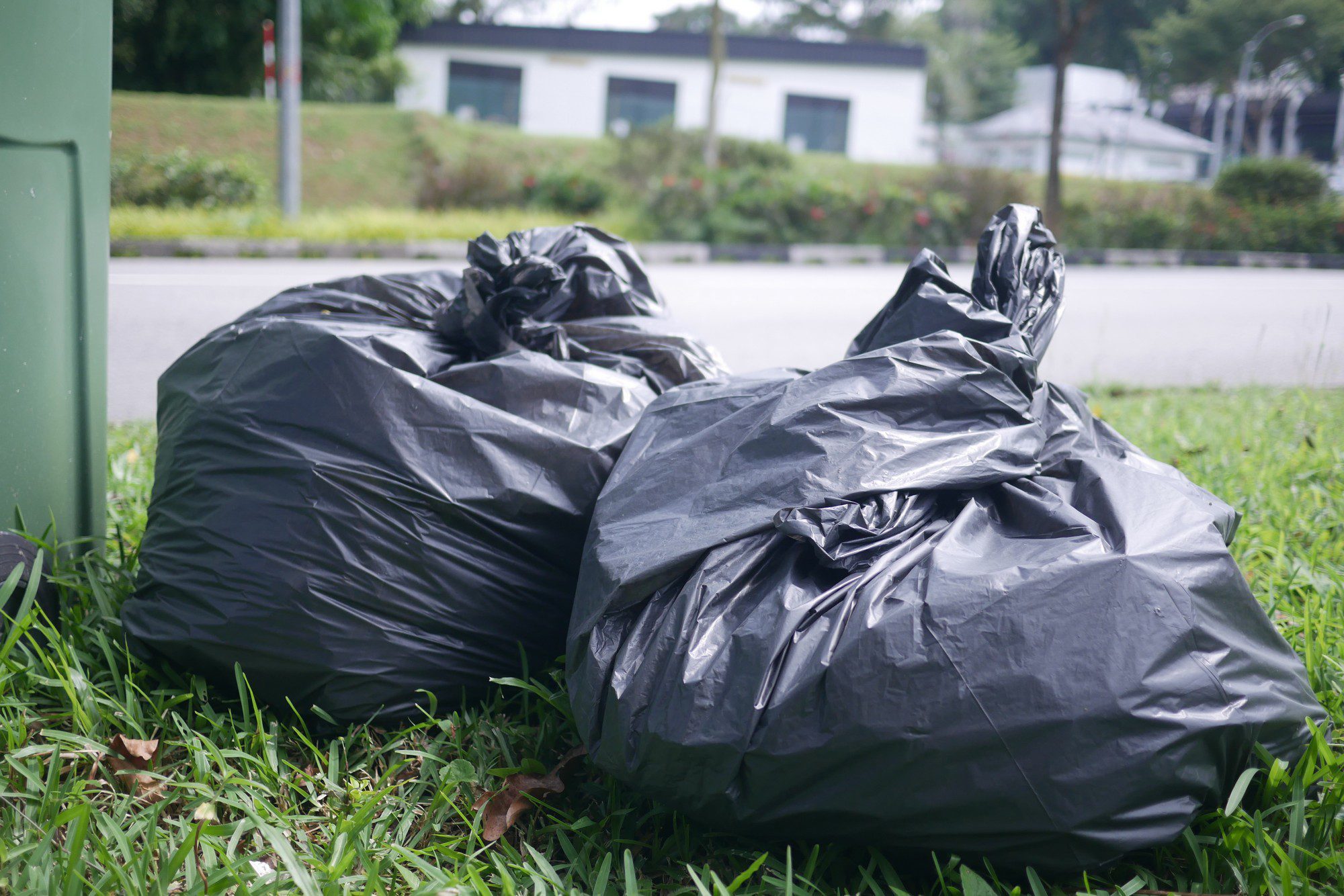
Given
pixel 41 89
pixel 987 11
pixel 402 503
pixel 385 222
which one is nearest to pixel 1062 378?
pixel 402 503

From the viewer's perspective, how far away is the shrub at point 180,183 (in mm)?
11508

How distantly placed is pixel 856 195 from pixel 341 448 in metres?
12.3

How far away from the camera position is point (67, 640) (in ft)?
5.86

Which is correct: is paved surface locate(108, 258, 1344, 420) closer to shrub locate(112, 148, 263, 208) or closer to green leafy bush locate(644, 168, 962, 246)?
green leafy bush locate(644, 168, 962, 246)

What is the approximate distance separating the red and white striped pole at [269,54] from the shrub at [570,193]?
366 centimetres

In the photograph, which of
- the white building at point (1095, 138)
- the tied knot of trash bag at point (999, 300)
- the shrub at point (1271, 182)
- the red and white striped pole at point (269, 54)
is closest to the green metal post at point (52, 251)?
the tied knot of trash bag at point (999, 300)

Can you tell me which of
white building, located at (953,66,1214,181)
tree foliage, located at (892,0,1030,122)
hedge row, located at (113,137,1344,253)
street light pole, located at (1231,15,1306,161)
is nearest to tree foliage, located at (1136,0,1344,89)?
street light pole, located at (1231,15,1306,161)

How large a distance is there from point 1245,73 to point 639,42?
51.7 feet

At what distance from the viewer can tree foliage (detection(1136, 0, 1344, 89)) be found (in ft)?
30.5

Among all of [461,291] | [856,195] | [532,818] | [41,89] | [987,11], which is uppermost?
[987,11]

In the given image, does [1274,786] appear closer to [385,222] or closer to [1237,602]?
[1237,602]

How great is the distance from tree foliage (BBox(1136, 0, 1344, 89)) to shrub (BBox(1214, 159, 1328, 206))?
1421 mm

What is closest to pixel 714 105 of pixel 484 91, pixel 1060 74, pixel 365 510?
pixel 1060 74

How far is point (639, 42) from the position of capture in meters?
24.9
